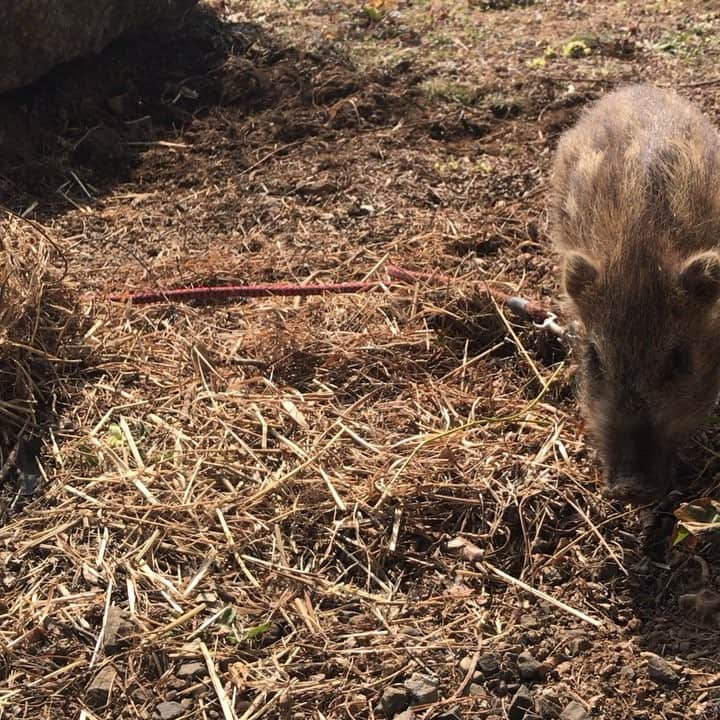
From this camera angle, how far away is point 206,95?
7172mm

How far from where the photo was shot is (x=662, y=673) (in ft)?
9.30

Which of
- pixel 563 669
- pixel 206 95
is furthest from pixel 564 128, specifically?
pixel 563 669

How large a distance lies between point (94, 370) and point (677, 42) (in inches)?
226

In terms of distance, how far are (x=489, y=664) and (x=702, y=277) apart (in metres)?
1.67

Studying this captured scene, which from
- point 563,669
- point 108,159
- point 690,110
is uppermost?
point 690,110

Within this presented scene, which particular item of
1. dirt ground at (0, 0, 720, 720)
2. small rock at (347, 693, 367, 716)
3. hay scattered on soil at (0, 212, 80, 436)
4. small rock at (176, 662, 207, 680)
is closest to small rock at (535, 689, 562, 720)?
dirt ground at (0, 0, 720, 720)

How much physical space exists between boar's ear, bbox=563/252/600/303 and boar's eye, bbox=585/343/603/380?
0.22 m

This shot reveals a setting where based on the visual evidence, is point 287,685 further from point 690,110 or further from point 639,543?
point 690,110

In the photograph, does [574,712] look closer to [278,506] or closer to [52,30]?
[278,506]

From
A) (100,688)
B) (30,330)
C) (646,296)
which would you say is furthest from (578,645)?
(30,330)

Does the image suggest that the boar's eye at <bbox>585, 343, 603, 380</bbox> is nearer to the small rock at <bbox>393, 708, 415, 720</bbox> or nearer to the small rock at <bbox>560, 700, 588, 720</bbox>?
the small rock at <bbox>560, 700, 588, 720</bbox>

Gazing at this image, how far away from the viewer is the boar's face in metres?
3.50

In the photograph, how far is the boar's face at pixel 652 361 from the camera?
350 centimetres

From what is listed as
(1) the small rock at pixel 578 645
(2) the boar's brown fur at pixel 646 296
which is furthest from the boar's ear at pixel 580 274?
(1) the small rock at pixel 578 645
